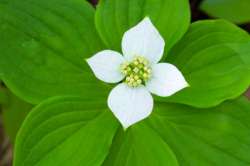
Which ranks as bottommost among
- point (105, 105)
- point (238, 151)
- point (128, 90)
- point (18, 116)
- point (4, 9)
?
point (18, 116)

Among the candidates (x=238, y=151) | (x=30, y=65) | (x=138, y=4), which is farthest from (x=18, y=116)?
(x=238, y=151)

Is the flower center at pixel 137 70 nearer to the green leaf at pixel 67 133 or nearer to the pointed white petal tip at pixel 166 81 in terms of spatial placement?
the pointed white petal tip at pixel 166 81

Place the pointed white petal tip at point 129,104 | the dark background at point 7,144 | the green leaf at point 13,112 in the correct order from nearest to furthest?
1. the pointed white petal tip at point 129,104
2. the green leaf at point 13,112
3. the dark background at point 7,144

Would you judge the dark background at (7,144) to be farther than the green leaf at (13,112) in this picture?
Yes

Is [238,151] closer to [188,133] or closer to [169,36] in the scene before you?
[188,133]

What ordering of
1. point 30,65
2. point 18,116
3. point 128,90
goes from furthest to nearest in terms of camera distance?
point 18,116 → point 30,65 → point 128,90

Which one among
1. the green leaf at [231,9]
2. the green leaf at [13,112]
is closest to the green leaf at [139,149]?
the green leaf at [13,112]

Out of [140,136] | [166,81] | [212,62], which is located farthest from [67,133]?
[212,62]
